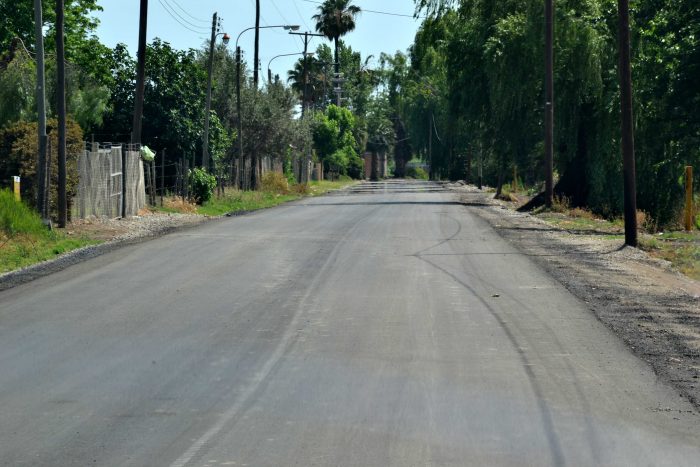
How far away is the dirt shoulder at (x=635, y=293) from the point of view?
33.8ft

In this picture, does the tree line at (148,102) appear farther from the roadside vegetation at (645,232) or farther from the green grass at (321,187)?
the roadside vegetation at (645,232)

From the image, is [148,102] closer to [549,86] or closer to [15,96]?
[15,96]

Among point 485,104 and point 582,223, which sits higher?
point 485,104

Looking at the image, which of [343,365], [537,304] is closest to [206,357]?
[343,365]

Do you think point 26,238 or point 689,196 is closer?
point 26,238

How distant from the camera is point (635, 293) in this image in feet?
49.5

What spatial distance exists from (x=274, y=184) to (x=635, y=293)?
46692mm

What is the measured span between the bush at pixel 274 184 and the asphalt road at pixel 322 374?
42.9m

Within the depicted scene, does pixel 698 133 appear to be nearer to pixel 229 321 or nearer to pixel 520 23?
pixel 520 23

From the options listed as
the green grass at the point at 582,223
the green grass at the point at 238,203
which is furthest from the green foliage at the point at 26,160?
the green grass at the point at 582,223

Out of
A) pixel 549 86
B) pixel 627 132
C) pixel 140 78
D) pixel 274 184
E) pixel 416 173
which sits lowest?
pixel 416 173

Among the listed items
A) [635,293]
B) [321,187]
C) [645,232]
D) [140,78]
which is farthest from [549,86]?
[321,187]

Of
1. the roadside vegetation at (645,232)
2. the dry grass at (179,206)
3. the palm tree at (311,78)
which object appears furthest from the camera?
the palm tree at (311,78)

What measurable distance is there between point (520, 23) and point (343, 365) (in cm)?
3377
